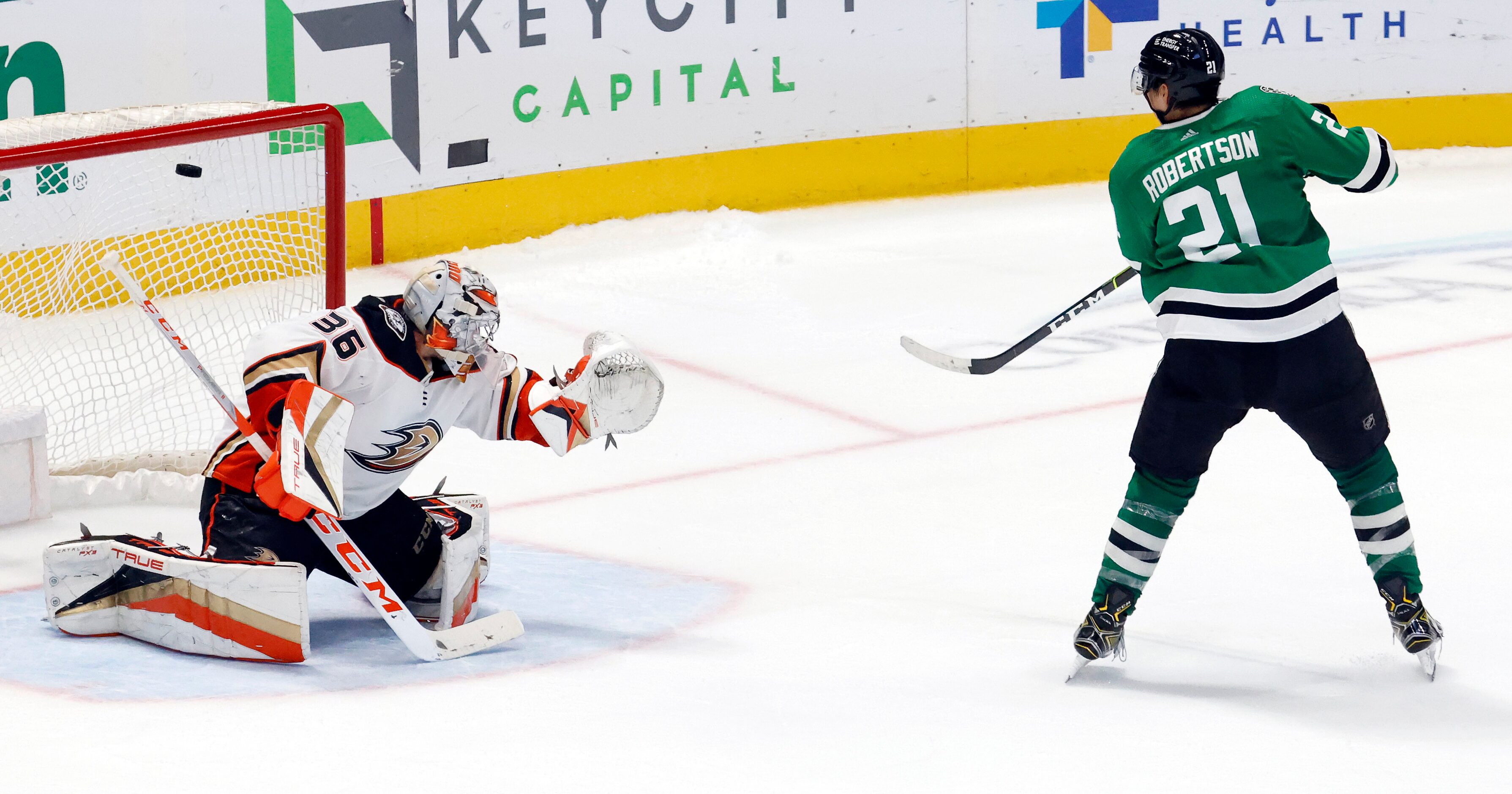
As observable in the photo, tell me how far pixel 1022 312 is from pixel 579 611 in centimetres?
281

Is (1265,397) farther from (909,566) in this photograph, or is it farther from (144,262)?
(144,262)

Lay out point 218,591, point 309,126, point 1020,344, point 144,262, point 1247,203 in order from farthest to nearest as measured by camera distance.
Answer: point 144,262, point 309,126, point 1020,344, point 218,591, point 1247,203

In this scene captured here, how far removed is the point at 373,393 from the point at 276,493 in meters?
0.22

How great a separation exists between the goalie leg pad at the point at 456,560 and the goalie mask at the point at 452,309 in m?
0.32

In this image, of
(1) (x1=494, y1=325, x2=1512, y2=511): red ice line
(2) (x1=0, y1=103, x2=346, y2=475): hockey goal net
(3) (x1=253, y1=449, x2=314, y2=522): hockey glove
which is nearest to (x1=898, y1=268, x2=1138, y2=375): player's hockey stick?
(1) (x1=494, y1=325, x2=1512, y2=511): red ice line

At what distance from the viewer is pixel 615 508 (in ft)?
12.9

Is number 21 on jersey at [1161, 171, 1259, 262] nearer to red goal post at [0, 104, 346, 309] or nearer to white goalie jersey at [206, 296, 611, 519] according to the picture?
white goalie jersey at [206, 296, 611, 519]

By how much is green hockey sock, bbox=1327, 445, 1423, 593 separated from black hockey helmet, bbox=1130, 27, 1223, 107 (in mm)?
589

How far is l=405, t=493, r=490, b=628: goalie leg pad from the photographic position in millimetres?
3102

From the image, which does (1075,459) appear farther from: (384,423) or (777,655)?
(384,423)

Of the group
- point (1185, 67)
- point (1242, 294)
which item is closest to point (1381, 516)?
point (1242, 294)

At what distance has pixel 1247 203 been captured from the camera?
2623 millimetres

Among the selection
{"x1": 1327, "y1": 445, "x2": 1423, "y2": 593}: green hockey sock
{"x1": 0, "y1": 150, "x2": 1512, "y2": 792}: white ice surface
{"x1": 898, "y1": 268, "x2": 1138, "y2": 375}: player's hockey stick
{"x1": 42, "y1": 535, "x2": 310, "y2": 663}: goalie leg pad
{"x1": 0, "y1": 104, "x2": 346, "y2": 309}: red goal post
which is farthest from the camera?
{"x1": 0, "y1": 104, "x2": 346, "y2": 309}: red goal post

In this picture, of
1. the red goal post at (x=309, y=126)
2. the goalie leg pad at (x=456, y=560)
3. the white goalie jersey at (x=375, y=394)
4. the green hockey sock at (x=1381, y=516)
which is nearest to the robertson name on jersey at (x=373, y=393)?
the white goalie jersey at (x=375, y=394)
